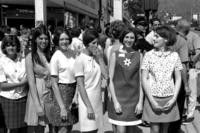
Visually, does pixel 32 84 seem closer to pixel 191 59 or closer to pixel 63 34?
pixel 63 34

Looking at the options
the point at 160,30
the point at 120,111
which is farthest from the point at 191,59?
the point at 120,111

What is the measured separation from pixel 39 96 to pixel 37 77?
0.24 m

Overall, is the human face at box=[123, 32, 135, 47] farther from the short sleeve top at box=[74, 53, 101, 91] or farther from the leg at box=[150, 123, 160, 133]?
the leg at box=[150, 123, 160, 133]

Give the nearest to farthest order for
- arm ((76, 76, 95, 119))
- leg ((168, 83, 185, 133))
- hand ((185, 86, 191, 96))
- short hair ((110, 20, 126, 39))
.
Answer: arm ((76, 76, 95, 119)) → short hair ((110, 20, 126, 39)) → hand ((185, 86, 191, 96)) → leg ((168, 83, 185, 133))

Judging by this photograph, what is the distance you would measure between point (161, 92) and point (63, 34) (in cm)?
141

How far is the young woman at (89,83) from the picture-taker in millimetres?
3428

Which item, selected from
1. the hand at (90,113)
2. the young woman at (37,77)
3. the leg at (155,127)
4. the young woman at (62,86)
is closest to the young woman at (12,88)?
the young woman at (37,77)

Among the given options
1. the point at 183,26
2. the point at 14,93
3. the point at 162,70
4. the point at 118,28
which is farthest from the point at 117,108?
the point at 183,26

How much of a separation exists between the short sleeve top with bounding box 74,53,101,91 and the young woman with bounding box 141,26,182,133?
1.89 ft

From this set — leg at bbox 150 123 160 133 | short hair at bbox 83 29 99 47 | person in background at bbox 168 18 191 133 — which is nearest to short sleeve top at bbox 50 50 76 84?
short hair at bbox 83 29 99 47

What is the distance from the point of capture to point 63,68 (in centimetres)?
→ 357

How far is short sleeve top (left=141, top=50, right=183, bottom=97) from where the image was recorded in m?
3.58

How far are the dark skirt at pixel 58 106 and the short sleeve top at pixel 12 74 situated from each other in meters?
0.41

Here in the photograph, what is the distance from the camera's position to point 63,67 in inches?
141
